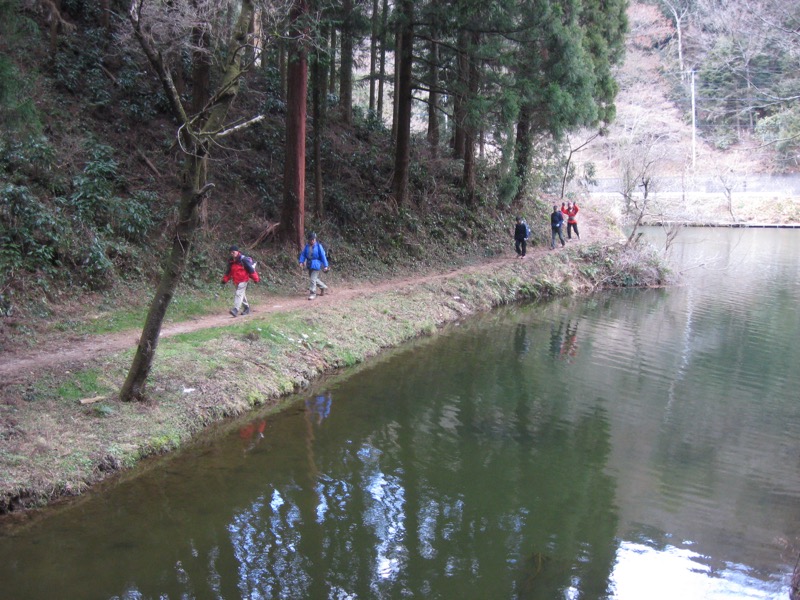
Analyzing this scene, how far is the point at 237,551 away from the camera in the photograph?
6445 mm

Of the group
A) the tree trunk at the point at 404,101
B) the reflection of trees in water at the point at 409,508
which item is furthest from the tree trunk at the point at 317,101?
the reflection of trees in water at the point at 409,508

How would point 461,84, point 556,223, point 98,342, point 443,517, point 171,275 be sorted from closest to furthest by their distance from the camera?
point 443,517 → point 171,275 → point 98,342 → point 461,84 → point 556,223

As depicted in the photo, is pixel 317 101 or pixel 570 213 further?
pixel 570 213

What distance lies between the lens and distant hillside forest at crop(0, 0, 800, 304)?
11828 mm

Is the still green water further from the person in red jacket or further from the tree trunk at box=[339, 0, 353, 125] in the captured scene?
the tree trunk at box=[339, 0, 353, 125]

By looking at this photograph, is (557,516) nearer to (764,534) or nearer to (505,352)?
(764,534)

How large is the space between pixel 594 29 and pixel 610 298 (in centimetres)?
929

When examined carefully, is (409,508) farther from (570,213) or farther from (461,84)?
(570,213)

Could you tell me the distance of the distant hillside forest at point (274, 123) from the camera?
11828 mm

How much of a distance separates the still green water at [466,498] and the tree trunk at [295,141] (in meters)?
4.76

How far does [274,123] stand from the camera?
20.7 m

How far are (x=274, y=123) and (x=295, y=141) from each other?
213 inches

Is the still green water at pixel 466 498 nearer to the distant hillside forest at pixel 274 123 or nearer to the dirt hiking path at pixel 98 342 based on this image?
the dirt hiking path at pixel 98 342

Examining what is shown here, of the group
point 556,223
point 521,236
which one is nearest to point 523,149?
point 556,223
